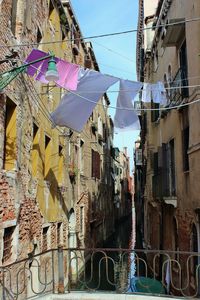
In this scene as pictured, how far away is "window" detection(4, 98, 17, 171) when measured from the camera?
782cm

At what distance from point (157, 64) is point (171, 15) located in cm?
388

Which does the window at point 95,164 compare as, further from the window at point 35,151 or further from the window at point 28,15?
the window at point 28,15

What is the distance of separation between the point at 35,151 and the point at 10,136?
2.13 meters

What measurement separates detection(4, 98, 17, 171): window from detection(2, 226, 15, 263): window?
128cm

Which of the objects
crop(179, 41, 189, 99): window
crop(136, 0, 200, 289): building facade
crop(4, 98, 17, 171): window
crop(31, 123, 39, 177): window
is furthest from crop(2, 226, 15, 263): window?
crop(179, 41, 189, 99): window

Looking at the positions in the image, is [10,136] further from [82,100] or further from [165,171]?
[165,171]

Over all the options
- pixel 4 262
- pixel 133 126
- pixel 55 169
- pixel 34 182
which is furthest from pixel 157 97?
pixel 55 169

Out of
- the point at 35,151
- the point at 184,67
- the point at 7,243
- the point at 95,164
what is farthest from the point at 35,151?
the point at 95,164

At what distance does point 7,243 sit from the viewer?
7648mm

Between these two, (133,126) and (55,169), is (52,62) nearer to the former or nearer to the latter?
(133,126)

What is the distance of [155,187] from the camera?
14203mm

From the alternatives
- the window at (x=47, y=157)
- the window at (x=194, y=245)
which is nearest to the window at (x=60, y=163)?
the window at (x=47, y=157)

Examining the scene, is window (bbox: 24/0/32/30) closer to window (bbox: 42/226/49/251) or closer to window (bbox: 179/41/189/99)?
window (bbox: 179/41/189/99)

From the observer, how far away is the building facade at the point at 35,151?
7.61 m
